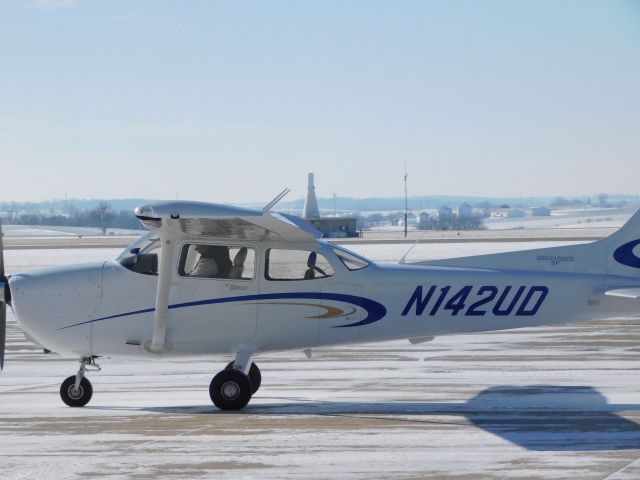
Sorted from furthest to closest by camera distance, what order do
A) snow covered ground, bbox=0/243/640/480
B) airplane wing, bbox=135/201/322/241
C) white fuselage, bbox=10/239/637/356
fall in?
white fuselage, bbox=10/239/637/356 < airplane wing, bbox=135/201/322/241 < snow covered ground, bbox=0/243/640/480

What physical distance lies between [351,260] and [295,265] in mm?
Answer: 641

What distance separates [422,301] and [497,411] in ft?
4.84

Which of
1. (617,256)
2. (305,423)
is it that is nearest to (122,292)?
(305,423)

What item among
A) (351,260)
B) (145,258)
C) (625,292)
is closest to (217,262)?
(145,258)

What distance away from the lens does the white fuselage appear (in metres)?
11.4

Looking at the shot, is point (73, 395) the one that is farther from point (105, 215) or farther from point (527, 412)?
point (105, 215)

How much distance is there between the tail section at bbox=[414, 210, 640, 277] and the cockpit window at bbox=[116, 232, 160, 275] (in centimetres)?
337

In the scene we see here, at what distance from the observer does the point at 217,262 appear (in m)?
11.8

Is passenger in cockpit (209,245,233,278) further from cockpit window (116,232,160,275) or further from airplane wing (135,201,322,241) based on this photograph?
cockpit window (116,232,160,275)

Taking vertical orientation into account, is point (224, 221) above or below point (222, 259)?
above

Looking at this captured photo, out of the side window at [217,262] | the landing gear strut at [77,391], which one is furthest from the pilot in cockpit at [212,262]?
the landing gear strut at [77,391]

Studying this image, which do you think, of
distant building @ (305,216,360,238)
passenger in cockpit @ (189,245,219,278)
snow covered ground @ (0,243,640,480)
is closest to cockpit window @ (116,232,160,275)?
passenger in cockpit @ (189,245,219,278)

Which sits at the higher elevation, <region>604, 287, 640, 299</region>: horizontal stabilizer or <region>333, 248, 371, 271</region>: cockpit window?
<region>333, 248, 371, 271</region>: cockpit window

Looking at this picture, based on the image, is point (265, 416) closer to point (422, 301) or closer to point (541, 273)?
point (422, 301)
